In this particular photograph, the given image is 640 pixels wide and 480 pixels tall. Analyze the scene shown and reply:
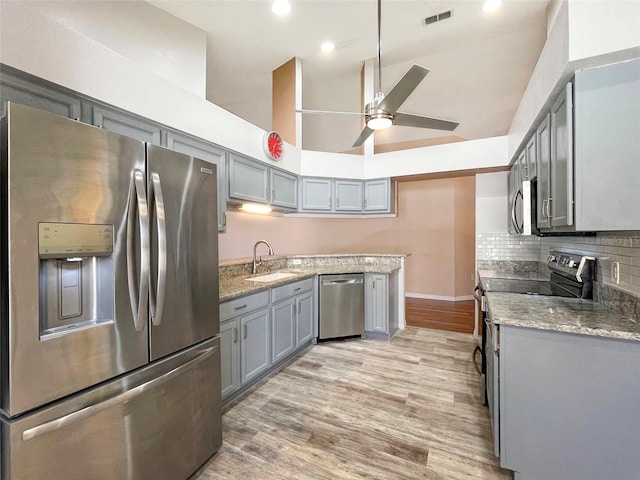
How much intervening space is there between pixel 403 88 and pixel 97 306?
2.23 m

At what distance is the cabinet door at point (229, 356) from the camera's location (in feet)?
7.25

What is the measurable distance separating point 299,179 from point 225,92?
205 cm

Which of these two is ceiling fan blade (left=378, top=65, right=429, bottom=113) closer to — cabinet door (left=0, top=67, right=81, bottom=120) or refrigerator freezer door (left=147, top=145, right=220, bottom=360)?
refrigerator freezer door (left=147, top=145, right=220, bottom=360)

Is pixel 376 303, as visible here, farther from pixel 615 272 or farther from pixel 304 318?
pixel 615 272

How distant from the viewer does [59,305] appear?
1.12 metres

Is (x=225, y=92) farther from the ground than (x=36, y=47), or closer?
farther from the ground

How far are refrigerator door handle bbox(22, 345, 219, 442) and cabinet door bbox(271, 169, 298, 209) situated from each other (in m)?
2.18

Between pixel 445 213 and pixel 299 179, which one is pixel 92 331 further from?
pixel 445 213

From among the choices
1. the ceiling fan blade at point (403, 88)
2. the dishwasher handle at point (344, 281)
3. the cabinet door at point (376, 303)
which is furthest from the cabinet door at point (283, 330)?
the ceiling fan blade at point (403, 88)

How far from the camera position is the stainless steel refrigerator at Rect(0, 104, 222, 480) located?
990 mm

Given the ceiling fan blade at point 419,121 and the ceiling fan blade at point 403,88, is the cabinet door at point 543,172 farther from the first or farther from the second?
the ceiling fan blade at point 403,88

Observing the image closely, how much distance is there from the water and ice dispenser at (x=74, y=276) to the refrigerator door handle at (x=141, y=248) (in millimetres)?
75

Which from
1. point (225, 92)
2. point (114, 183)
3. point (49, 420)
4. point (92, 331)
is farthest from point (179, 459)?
point (225, 92)

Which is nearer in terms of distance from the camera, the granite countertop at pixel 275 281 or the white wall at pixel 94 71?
the white wall at pixel 94 71
